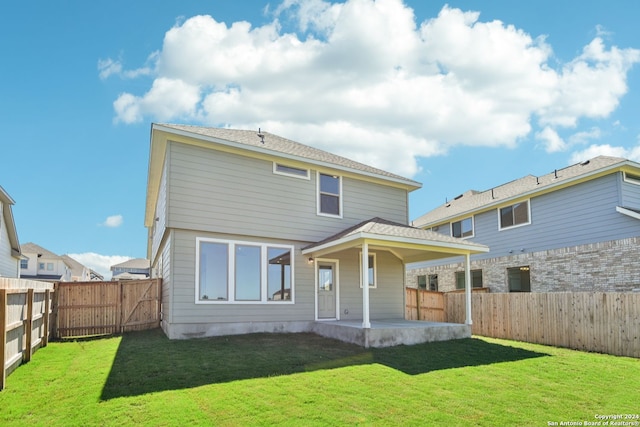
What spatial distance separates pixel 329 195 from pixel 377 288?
353 cm

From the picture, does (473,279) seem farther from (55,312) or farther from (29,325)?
(29,325)

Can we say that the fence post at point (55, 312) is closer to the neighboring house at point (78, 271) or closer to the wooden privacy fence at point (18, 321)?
the wooden privacy fence at point (18, 321)

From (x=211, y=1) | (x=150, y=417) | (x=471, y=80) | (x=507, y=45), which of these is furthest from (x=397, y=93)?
(x=150, y=417)

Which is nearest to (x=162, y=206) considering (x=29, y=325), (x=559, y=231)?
(x=29, y=325)

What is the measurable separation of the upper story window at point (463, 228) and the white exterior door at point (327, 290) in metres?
10.2

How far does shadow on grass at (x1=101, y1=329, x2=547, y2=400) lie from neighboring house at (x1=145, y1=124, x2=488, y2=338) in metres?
0.97

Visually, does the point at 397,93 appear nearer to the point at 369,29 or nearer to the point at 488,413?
the point at 369,29

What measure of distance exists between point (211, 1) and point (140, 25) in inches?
83.9

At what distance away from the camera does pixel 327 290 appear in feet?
43.5

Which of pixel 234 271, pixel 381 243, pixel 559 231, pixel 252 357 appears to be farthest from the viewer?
pixel 559 231

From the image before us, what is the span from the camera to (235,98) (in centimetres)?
1277

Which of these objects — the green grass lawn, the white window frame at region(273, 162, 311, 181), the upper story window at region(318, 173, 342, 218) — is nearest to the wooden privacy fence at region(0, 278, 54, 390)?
the green grass lawn

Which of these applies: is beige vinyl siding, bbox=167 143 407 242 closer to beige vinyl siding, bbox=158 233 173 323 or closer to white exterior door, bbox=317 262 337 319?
white exterior door, bbox=317 262 337 319

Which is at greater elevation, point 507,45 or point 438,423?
point 507,45
